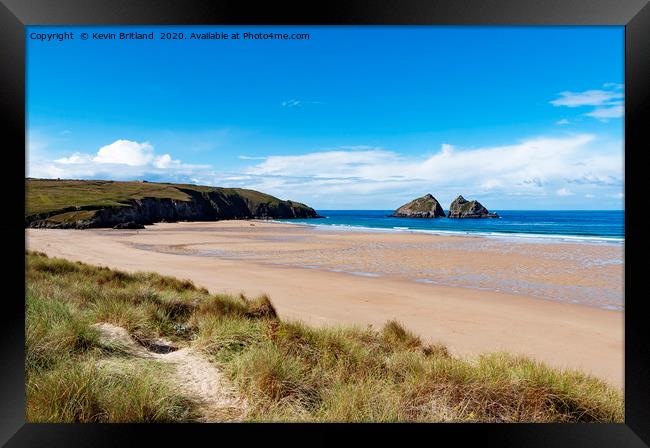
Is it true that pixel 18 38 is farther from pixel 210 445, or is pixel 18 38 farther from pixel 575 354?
pixel 575 354

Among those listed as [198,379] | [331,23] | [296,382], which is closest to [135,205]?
[198,379]

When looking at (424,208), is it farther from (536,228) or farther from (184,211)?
(184,211)

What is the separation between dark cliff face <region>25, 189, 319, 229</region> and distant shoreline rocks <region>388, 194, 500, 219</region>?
84.4 feet

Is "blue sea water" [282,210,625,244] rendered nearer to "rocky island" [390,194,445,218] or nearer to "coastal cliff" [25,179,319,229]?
"rocky island" [390,194,445,218]

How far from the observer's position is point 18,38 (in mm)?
2914

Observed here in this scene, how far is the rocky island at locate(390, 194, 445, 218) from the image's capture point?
66.6m

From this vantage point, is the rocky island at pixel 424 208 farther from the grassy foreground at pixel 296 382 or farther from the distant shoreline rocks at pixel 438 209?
the grassy foreground at pixel 296 382

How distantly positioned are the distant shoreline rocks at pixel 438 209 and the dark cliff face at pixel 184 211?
84.4ft

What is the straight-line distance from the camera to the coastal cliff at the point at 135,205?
37.3m

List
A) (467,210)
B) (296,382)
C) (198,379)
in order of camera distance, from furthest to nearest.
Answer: (467,210) < (198,379) < (296,382)

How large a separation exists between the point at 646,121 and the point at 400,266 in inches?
489

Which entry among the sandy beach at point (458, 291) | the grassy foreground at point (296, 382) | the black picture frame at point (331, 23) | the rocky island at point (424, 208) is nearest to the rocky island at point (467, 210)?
the rocky island at point (424, 208)

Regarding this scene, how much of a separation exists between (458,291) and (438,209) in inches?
2320

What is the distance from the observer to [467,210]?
5981cm
